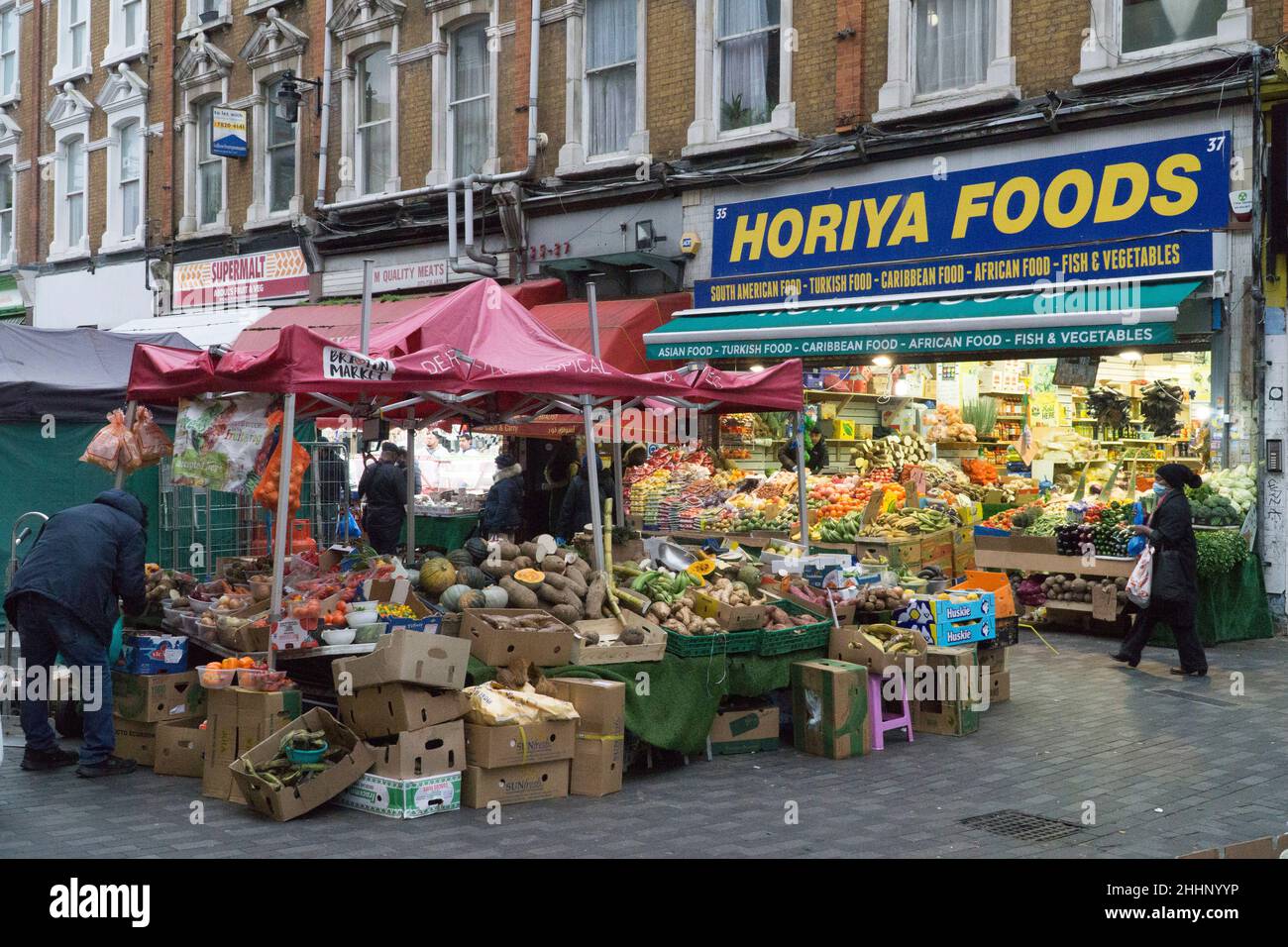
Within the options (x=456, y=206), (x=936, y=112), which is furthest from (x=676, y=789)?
(x=456, y=206)

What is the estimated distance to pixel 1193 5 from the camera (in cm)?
1377

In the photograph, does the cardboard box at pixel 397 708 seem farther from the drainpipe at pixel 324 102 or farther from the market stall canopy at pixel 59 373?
the drainpipe at pixel 324 102

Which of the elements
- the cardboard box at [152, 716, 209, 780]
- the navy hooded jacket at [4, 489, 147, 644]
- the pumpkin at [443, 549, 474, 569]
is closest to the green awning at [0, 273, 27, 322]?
the pumpkin at [443, 549, 474, 569]

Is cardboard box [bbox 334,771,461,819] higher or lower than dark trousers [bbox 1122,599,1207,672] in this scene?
lower

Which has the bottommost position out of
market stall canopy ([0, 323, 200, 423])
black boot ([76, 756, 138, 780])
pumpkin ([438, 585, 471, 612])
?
black boot ([76, 756, 138, 780])

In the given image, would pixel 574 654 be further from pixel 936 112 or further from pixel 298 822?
pixel 936 112

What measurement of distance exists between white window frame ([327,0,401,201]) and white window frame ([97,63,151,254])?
6.11 metres

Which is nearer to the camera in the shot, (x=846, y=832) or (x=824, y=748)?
(x=846, y=832)

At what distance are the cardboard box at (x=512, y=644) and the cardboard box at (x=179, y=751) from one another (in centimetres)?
175

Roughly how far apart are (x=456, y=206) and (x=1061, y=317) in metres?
10.8

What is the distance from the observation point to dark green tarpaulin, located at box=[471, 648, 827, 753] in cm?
807

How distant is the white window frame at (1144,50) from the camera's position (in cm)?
1315

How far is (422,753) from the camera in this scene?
23.4 ft

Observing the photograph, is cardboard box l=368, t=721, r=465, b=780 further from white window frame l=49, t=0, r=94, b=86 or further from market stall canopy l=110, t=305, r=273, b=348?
white window frame l=49, t=0, r=94, b=86
